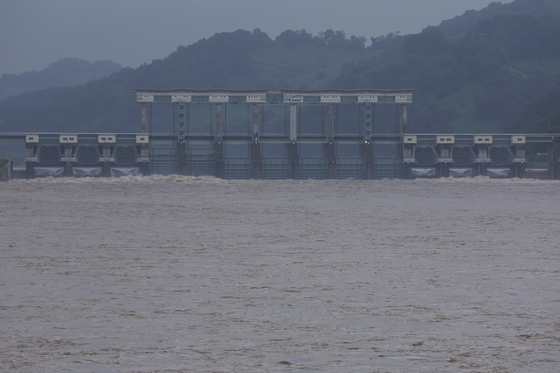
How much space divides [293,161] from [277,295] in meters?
77.3

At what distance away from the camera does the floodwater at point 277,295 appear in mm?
11672

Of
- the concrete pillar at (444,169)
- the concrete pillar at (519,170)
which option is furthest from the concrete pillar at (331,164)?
the concrete pillar at (519,170)

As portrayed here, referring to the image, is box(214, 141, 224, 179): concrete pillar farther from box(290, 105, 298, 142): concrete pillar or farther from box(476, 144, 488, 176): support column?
box(476, 144, 488, 176): support column

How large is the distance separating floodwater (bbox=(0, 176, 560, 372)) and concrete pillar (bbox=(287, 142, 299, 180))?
A: 55.7 metres

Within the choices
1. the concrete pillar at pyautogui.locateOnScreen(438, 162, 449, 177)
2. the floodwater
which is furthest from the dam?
the floodwater

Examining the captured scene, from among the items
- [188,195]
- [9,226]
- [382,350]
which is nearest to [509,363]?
[382,350]

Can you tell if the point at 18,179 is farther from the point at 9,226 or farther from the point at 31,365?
the point at 31,365

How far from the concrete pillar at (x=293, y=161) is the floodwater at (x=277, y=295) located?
55.7 metres

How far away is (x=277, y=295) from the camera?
17.0 metres

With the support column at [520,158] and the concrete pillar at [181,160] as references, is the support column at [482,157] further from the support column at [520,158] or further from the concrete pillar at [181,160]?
the concrete pillar at [181,160]

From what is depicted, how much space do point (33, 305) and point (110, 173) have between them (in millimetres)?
80488

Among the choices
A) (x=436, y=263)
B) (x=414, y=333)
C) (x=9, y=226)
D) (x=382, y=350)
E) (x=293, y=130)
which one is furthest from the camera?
(x=293, y=130)

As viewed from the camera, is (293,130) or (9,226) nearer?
(9,226)

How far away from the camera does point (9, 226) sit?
108ft
